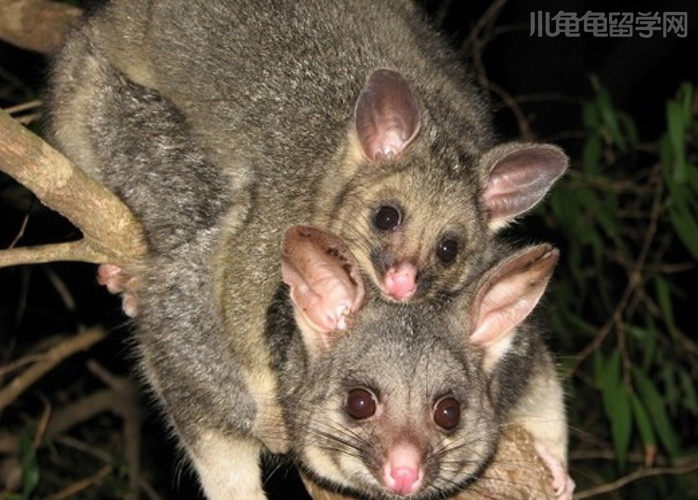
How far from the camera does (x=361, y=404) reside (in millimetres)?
3834

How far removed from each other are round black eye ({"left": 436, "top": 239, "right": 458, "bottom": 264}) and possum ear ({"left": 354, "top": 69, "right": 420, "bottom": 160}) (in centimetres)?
38

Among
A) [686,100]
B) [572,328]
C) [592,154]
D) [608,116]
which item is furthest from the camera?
[572,328]

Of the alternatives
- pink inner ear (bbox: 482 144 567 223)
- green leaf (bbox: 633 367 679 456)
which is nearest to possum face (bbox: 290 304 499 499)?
pink inner ear (bbox: 482 144 567 223)

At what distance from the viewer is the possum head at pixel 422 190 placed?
4.59 meters

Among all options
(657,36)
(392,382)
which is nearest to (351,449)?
(392,382)

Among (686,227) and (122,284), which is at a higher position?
(686,227)

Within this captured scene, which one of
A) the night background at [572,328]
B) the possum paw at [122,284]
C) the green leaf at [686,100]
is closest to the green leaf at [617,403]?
the night background at [572,328]

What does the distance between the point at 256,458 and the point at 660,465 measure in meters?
3.23

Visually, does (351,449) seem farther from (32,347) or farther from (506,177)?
(32,347)

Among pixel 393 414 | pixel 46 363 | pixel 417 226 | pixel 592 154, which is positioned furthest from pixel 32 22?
pixel 393 414

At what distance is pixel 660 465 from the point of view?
718cm

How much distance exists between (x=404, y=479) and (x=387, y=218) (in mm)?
1296

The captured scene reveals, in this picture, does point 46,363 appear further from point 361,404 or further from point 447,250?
point 361,404

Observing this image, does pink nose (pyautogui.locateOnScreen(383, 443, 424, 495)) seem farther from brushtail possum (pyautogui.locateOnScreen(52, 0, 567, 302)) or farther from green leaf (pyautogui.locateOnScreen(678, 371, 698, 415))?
green leaf (pyautogui.locateOnScreen(678, 371, 698, 415))
